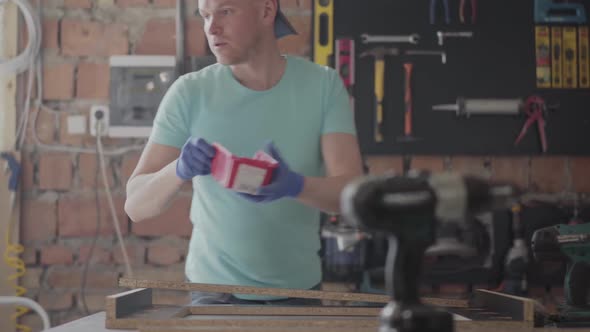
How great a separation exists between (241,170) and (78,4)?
1509mm

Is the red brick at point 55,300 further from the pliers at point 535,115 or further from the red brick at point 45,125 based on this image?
the pliers at point 535,115

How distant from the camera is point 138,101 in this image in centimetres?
215

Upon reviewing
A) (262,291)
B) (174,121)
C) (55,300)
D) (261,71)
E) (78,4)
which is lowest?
(55,300)

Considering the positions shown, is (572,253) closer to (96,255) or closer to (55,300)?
(96,255)

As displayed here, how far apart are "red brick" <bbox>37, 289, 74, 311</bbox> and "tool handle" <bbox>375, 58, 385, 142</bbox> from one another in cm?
109

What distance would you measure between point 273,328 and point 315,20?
147cm

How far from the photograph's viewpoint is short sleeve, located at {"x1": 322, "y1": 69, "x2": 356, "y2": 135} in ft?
4.42

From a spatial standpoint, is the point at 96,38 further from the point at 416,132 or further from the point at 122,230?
the point at 416,132

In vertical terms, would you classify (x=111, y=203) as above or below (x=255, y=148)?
below

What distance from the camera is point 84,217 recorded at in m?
2.17

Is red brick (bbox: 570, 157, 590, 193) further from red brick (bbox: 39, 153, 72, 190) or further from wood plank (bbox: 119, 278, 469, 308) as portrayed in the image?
red brick (bbox: 39, 153, 72, 190)

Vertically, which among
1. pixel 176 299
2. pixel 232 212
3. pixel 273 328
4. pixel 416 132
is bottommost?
pixel 176 299

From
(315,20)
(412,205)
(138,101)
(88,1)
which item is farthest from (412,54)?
(412,205)

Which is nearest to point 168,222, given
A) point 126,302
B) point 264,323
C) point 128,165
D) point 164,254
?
point 164,254
